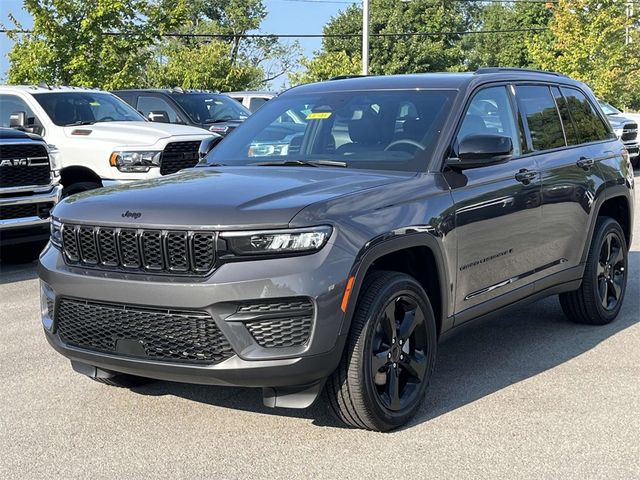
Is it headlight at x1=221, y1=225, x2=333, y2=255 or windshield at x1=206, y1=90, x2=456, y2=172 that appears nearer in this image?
headlight at x1=221, y1=225, x2=333, y2=255

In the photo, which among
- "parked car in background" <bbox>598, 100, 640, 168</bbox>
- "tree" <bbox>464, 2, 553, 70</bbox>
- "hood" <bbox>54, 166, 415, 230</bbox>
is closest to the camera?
"hood" <bbox>54, 166, 415, 230</bbox>

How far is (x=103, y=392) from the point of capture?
212 inches

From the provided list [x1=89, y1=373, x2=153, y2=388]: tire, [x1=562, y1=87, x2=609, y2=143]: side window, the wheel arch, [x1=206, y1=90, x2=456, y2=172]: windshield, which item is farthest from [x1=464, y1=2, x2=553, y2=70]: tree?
[x1=89, y1=373, x2=153, y2=388]: tire

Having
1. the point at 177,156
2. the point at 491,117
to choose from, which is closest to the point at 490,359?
the point at 491,117

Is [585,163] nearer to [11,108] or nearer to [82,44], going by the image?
[11,108]

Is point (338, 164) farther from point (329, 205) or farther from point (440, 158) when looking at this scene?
point (329, 205)

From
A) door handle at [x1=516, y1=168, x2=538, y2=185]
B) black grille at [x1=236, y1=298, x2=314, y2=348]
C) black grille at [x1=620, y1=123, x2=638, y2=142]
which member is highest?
door handle at [x1=516, y1=168, x2=538, y2=185]

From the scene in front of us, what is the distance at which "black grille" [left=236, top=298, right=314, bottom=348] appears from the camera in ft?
13.7

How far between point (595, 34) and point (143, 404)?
1295 inches

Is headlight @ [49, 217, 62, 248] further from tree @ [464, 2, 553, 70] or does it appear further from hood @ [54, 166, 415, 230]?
tree @ [464, 2, 553, 70]

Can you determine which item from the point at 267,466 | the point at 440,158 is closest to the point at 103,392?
the point at 267,466

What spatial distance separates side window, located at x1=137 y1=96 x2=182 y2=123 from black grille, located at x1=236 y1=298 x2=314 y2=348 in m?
11.5

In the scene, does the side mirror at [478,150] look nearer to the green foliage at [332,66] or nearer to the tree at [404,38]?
the green foliage at [332,66]

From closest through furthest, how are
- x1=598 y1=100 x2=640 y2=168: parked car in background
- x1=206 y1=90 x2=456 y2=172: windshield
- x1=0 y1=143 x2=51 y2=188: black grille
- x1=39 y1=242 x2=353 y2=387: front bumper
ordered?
x1=39 y1=242 x2=353 y2=387: front bumper, x1=206 y1=90 x2=456 y2=172: windshield, x1=0 y1=143 x2=51 y2=188: black grille, x1=598 y1=100 x2=640 y2=168: parked car in background
